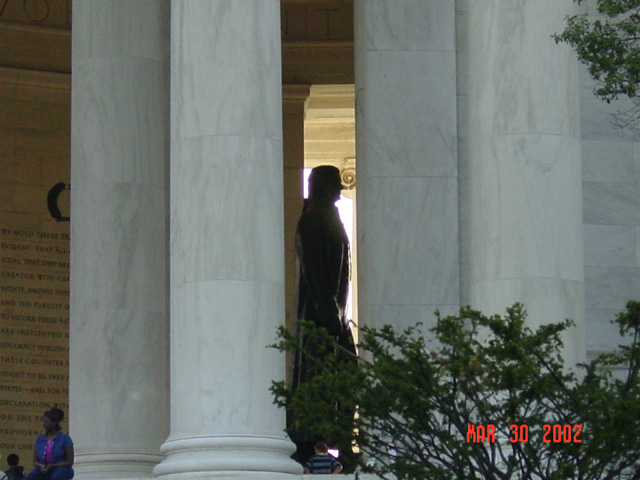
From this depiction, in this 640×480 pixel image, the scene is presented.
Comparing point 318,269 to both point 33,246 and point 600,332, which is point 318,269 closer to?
point 600,332

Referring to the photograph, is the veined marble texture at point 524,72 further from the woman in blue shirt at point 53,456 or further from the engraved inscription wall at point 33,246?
the engraved inscription wall at point 33,246

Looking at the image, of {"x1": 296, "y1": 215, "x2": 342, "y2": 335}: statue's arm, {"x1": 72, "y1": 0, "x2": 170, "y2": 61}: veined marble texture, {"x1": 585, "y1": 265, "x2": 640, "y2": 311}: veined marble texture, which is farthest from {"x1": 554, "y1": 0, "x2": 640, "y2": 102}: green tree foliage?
{"x1": 72, "y1": 0, "x2": 170, "y2": 61}: veined marble texture

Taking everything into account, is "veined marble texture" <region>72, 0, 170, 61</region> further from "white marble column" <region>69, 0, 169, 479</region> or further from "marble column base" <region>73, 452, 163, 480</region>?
"marble column base" <region>73, 452, 163, 480</region>

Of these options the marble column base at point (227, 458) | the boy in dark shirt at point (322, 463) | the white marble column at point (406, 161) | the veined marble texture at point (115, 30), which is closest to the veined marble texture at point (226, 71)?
the marble column base at point (227, 458)

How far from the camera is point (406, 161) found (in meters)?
73.2

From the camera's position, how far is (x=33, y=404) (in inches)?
3706

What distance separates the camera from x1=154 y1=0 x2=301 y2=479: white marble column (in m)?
60.1

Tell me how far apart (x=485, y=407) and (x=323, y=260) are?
2875cm

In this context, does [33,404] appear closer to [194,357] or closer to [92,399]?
[92,399]

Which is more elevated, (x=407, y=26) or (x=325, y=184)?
(x=407, y=26)

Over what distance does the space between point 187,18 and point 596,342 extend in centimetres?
2144

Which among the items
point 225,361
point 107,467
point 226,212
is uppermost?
point 226,212
